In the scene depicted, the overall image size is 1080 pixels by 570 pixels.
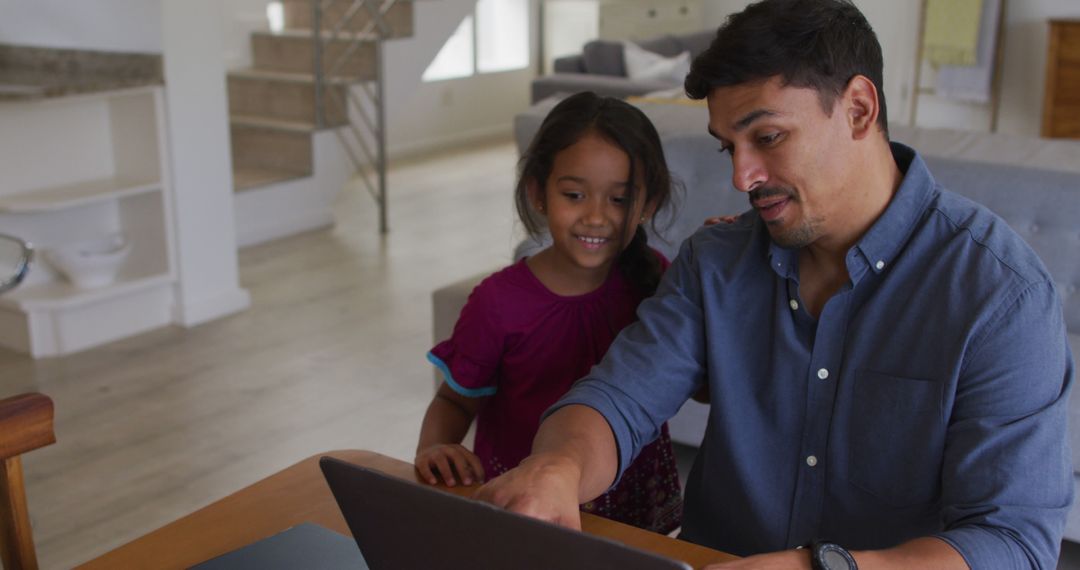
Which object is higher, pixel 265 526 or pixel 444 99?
pixel 265 526

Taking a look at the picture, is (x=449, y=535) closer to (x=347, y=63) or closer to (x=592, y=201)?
(x=592, y=201)

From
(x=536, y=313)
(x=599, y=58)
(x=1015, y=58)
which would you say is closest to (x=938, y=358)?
(x=536, y=313)

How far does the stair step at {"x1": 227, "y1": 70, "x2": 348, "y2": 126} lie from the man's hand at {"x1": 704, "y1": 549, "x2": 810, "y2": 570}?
478cm

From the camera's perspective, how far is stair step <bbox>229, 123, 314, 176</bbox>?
558 cm

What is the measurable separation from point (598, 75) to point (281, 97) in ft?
6.09

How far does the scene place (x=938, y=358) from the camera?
1.23 m

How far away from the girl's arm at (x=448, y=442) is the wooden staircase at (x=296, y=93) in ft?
12.6

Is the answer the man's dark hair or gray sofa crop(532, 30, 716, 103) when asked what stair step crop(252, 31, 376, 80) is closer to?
gray sofa crop(532, 30, 716, 103)

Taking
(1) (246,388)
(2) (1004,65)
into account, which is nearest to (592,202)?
(1) (246,388)

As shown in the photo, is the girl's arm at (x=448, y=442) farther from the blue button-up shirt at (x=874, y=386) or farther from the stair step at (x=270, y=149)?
the stair step at (x=270, y=149)

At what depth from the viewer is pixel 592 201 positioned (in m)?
1.61

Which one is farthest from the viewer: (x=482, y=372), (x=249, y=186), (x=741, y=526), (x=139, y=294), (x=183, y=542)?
(x=249, y=186)

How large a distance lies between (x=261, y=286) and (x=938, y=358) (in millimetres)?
3857

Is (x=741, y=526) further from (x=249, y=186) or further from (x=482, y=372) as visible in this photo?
(x=249, y=186)
